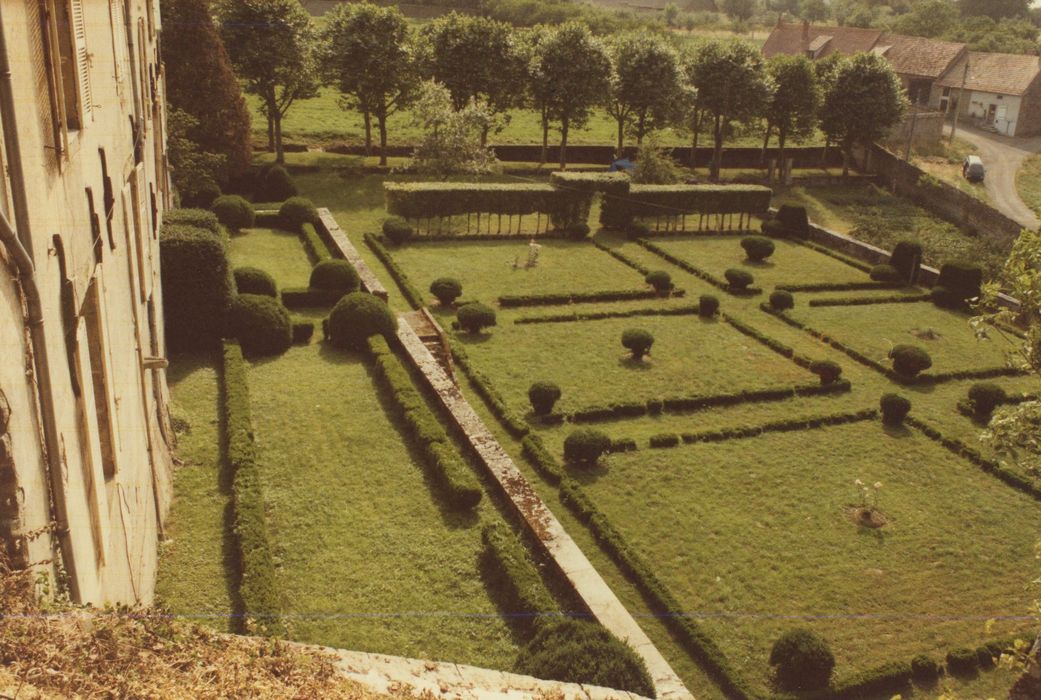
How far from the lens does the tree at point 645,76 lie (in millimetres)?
48469

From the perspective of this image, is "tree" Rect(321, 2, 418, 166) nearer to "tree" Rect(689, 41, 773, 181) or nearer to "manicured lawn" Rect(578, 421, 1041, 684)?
"tree" Rect(689, 41, 773, 181)

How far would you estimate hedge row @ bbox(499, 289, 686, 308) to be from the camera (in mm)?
28281

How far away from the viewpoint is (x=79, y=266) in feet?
28.1

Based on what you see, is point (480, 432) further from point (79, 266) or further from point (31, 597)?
point (31, 597)

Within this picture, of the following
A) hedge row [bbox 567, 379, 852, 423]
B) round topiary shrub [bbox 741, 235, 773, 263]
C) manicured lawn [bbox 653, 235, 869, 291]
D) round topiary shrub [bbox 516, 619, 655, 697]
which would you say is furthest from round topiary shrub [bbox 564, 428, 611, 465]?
round topiary shrub [bbox 741, 235, 773, 263]

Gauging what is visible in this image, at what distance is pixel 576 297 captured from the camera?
29.1 metres

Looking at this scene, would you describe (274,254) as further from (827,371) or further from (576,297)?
(827,371)

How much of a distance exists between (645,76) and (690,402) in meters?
31.7

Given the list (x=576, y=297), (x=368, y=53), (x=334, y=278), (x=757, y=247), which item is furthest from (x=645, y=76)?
(x=334, y=278)

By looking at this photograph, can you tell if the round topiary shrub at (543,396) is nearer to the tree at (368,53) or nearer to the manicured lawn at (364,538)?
the manicured lawn at (364,538)

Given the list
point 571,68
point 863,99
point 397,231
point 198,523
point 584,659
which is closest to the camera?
point 584,659

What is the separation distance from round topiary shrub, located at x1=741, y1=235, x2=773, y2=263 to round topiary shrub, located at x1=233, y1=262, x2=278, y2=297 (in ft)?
65.2

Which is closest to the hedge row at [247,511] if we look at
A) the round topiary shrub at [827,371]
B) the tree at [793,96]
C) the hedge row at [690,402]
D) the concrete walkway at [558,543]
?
the concrete walkway at [558,543]

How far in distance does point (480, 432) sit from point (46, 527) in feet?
39.2
